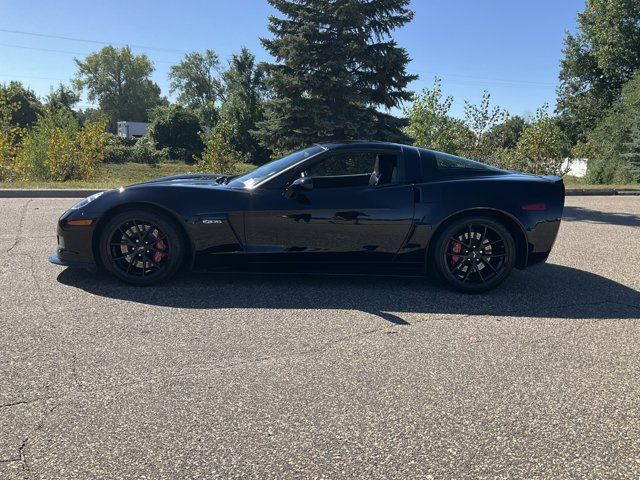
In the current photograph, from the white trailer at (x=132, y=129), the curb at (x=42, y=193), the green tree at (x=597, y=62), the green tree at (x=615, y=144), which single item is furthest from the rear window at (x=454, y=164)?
the white trailer at (x=132, y=129)

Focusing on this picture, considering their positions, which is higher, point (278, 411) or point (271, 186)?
point (271, 186)

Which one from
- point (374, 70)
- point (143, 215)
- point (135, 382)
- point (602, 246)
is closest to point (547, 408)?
point (135, 382)

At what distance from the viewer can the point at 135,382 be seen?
269 cm

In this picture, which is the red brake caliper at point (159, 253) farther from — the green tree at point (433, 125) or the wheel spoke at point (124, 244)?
the green tree at point (433, 125)

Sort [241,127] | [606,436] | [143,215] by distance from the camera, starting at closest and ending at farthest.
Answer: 1. [606,436]
2. [143,215]
3. [241,127]

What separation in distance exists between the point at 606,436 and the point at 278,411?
5.06 feet

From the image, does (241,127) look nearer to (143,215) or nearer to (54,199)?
(54,199)

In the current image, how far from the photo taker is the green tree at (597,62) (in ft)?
111

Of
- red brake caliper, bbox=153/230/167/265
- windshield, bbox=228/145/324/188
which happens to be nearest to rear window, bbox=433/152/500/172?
windshield, bbox=228/145/324/188

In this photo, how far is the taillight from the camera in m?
4.51

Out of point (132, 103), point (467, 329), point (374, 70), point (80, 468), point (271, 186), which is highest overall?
point (132, 103)

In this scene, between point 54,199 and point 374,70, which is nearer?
point 54,199

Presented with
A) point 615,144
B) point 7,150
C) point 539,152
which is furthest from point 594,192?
point 7,150

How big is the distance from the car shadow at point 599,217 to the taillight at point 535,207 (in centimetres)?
597
